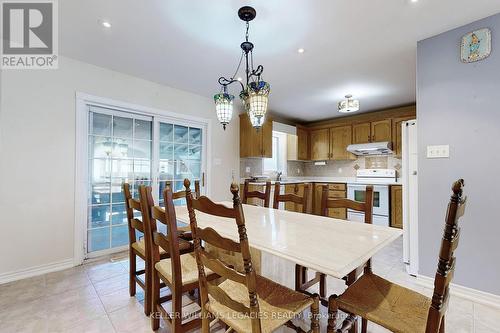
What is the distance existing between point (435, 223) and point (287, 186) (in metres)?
2.70

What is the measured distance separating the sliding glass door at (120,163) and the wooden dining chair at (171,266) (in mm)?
1822

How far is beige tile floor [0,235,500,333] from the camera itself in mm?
1604

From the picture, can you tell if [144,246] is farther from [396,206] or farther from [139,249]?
[396,206]

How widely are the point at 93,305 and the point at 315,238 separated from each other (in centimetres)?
187

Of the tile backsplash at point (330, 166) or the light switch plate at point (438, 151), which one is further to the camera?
the tile backsplash at point (330, 166)

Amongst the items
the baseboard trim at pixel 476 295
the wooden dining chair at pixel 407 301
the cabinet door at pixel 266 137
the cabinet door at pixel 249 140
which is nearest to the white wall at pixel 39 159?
the cabinet door at pixel 249 140

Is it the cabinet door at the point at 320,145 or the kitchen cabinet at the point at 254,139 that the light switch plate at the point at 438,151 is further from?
the cabinet door at the point at 320,145

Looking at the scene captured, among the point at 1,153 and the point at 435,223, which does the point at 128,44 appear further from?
the point at 435,223

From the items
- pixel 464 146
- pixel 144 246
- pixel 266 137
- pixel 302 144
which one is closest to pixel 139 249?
pixel 144 246

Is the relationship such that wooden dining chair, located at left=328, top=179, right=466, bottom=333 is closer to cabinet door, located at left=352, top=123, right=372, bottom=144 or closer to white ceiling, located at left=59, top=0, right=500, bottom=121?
white ceiling, located at left=59, top=0, right=500, bottom=121

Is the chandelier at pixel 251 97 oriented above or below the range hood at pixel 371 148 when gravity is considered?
above

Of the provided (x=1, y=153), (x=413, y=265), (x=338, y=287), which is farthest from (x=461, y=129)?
(x=1, y=153)

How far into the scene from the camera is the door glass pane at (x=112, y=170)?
2.89m

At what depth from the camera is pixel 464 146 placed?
2.01 m
